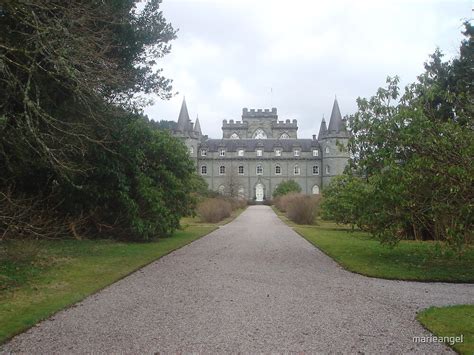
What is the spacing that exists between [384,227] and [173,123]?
7183cm

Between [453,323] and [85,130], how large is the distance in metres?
9.08

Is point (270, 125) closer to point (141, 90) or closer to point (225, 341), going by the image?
point (141, 90)

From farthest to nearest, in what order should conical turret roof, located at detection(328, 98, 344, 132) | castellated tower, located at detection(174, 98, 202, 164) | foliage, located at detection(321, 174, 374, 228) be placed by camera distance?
castellated tower, located at detection(174, 98, 202, 164)
conical turret roof, located at detection(328, 98, 344, 132)
foliage, located at detection(321, 174, 374, 228)

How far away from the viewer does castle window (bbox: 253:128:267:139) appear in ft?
284

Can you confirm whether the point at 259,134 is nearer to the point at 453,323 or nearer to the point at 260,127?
the point at 260,127

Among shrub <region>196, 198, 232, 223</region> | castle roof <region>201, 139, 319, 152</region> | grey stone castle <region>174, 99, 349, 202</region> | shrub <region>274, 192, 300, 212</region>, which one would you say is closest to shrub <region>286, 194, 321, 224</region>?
shrub <region>274, 192, 300, 212</region>

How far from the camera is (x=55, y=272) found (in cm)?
976

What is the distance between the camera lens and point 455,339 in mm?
5375

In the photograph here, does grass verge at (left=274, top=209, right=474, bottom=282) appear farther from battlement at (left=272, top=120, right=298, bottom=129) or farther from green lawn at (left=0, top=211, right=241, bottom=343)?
battlement at (left=272, top=120, right=298, bottom=129)

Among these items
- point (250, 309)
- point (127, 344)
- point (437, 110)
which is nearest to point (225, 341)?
point (127, 344)

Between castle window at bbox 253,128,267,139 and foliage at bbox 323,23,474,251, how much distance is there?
72.0 metres

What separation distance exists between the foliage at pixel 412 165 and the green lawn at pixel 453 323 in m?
2.50

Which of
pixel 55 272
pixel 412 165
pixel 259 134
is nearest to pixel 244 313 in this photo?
pixel 55 272

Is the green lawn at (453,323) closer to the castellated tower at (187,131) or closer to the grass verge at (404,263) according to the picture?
the grass verge at (404,263)
